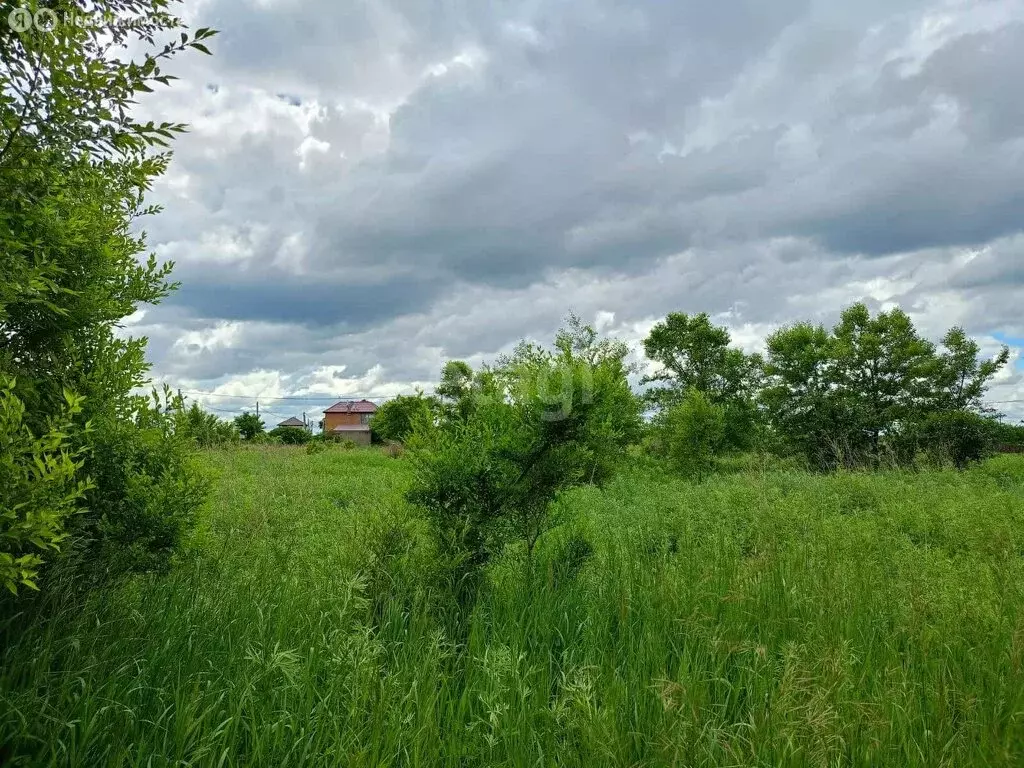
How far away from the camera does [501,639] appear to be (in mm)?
3527

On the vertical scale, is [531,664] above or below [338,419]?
below

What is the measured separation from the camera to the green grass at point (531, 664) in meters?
2.48

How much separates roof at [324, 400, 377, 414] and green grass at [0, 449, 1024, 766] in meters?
89.3

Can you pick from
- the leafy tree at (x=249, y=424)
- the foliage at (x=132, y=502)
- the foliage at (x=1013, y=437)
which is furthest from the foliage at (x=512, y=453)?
the leafy tree at (x=249, y=424)

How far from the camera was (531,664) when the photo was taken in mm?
3408

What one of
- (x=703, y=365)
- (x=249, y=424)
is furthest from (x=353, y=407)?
(x=703, y=365)

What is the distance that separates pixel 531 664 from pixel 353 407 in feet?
311

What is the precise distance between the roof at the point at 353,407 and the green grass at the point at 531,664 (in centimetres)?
8933

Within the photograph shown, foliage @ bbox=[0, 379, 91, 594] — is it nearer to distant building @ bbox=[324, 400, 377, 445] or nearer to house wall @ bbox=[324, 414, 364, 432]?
distant building @ bbox=[324, 400, 377, 445]

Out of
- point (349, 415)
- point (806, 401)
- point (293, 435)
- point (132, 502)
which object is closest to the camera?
point (132, 502)

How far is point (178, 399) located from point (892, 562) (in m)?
6.23

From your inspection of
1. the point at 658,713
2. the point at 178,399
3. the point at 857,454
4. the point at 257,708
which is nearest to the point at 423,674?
the point at 257,708

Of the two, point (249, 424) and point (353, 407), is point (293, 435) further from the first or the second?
point (353, 407)

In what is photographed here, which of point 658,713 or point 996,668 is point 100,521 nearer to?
point 658,713
